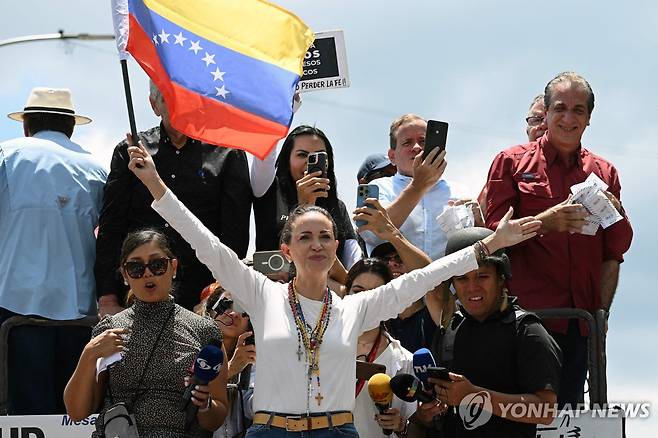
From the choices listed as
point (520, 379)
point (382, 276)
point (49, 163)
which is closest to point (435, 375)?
point (520, 379)

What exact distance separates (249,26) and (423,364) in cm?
314

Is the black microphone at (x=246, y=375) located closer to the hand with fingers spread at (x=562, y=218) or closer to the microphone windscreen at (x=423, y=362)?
the microphone windscreen at (x=423, y=362)

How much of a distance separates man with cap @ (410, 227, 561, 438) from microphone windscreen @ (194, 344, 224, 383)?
1.26m

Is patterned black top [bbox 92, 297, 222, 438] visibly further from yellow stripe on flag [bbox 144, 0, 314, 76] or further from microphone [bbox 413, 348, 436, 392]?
yellow stripe on flag [bbox 144, 0, 314, 76]

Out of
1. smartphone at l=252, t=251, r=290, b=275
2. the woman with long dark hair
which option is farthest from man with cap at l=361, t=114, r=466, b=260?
smartphone at l=252, t=251, r=290, b=275

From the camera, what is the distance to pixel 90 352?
23.3 feet

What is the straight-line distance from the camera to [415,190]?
8.99 metres

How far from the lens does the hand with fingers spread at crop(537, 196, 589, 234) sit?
852 centimetres

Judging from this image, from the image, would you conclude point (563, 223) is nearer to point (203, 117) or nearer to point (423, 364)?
point (423, 364)

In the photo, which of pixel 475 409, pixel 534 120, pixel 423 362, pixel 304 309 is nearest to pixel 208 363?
pixel 304 309

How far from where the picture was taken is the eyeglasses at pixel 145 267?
752cm

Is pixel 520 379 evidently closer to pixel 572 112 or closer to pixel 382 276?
pixel 382 276

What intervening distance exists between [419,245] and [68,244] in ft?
8.28

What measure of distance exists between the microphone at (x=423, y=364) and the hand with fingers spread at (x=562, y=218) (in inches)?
66.0
